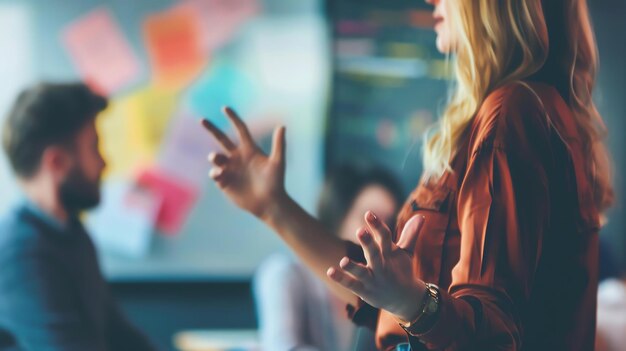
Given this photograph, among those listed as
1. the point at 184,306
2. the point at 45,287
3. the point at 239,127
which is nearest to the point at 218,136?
the point at 239,127

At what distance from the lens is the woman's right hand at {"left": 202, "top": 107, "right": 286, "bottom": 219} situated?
1.00m

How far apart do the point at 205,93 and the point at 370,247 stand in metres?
2.56

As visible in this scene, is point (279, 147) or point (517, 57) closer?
point (517, 57)

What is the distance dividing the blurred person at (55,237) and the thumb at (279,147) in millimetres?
716

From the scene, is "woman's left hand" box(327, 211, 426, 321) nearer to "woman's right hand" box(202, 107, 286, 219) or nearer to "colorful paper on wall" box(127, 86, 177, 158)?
"woman's right hand" box(202, 107, 286, 219)

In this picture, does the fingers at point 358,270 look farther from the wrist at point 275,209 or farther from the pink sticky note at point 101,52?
the pink sticky note at point 101,52

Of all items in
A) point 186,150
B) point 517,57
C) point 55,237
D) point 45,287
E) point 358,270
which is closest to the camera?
point 358,270

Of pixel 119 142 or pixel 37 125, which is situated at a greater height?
pixel 37 125

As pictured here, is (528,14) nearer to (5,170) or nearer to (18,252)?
(18,252)

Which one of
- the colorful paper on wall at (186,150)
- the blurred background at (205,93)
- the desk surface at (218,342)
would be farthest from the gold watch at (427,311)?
the colorful paper on wall at (186,150)

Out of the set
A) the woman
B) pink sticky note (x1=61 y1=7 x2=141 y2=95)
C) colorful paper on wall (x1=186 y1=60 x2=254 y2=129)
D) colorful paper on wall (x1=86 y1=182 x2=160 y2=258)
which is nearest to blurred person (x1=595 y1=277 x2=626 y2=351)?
the woman

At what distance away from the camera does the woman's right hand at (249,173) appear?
1.00m

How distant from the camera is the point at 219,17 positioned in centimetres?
322

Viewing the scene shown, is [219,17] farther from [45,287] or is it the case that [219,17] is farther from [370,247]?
[370,247]
